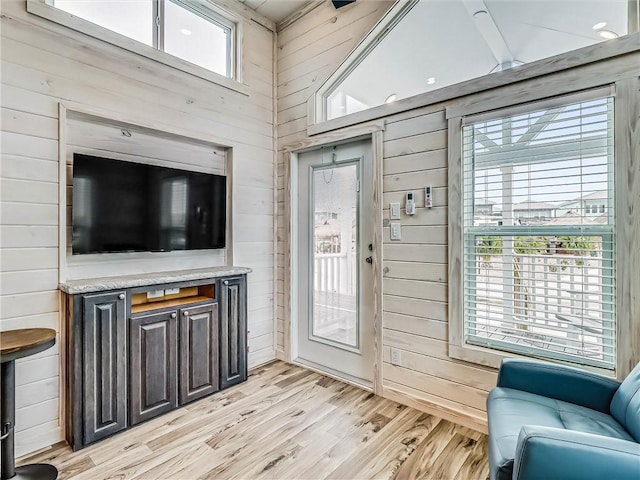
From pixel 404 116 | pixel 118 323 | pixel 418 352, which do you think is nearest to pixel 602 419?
pixel 418 352

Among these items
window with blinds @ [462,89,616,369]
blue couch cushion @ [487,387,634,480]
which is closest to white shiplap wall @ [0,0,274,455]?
window with blinds @ [462,89,616,369]

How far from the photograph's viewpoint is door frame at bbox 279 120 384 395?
275 cm

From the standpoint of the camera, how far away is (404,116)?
2.62 meters

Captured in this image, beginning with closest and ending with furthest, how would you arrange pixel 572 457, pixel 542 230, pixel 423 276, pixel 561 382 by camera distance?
pixel 572 457, pixel 561 382, pixel 542 230, pixel 423 276

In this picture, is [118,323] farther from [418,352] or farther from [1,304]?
[418,352]

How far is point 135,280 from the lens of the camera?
2.26 meters

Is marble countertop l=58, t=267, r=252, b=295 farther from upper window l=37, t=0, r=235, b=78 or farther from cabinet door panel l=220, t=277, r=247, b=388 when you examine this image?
upper window l=37, t=0, r=235, b=78

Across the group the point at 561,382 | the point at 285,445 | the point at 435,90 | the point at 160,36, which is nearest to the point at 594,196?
the point at 561,382

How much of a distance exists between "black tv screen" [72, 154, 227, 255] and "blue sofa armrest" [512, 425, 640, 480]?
2.47m

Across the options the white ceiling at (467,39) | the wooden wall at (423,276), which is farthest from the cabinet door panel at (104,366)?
the white ceiling at (467,39)

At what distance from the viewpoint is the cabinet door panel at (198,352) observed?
252 centimetres

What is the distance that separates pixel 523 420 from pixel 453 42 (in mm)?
2394

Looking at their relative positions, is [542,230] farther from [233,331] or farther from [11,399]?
[11,399]

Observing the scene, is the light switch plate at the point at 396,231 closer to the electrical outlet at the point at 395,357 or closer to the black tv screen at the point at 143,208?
the electrical outlet at the point at 395,357
